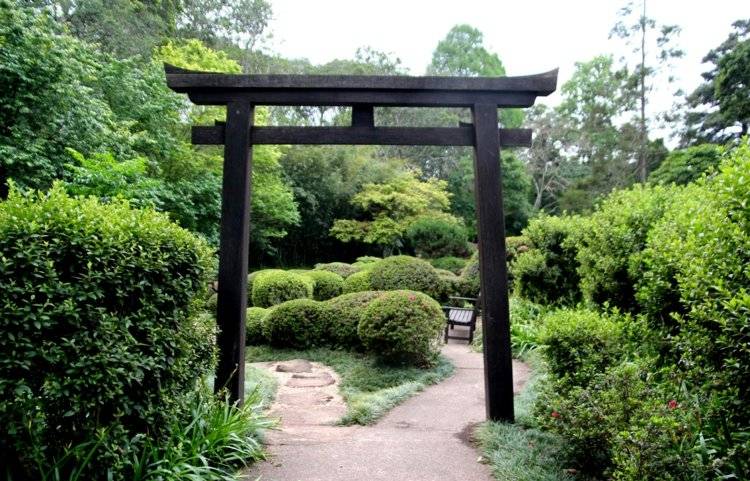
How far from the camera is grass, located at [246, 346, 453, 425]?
16.3 ft

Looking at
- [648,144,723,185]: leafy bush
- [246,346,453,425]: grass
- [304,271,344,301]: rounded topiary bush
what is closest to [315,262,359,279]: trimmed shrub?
[304,271,344,301]: rounded topiary bush

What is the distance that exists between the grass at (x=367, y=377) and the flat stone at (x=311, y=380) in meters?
0.20

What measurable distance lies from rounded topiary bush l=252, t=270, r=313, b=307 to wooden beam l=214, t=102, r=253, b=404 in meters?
6.34

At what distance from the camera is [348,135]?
4156 millimetres

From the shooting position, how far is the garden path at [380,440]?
3436 millimetres

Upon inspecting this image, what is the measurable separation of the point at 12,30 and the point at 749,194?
30.9 feet

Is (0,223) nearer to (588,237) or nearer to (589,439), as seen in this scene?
(589,439)

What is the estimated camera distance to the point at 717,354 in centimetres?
259

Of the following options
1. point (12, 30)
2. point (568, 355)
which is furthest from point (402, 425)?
point (12, 30)

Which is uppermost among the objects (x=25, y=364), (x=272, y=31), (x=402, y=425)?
(x=272, y=31)

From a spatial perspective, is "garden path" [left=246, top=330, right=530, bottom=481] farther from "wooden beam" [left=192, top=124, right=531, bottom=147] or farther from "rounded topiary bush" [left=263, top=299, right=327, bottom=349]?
"wooden beam" [left=192, top=124, right=531, bottom=147]

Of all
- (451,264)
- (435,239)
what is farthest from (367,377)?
(435,239)

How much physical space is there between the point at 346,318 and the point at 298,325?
32.3 inches

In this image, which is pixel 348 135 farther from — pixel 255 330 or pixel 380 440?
pixel 255 330
